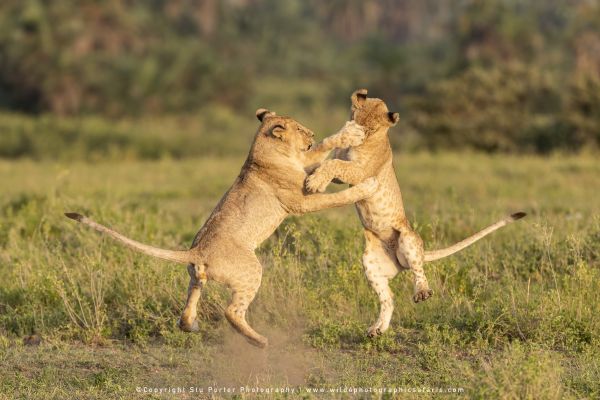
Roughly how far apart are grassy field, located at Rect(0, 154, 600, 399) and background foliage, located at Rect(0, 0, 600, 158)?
12.9m

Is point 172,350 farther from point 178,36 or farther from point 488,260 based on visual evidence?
point 178,36

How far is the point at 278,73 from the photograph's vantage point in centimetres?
4712

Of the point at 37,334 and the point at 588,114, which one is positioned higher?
the point at 588,114

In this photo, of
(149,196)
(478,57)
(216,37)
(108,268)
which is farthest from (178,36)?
(108,268)

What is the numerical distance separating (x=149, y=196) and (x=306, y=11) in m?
55.1

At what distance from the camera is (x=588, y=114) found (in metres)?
20.6

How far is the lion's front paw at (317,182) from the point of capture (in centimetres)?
574

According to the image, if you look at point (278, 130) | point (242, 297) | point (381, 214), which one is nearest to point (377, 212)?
point (381, 214)

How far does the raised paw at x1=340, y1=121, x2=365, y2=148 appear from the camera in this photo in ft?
19.6

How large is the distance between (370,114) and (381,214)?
2.05ft

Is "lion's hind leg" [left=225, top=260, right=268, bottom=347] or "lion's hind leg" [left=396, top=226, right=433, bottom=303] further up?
"lion's hind leg" [left=396, top=226, right=433, bottom=303]

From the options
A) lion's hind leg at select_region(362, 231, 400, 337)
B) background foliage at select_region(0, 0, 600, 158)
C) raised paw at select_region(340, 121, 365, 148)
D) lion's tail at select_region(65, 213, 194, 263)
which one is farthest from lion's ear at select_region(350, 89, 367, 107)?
background foliage at select_region(0, 0, 600, 158)

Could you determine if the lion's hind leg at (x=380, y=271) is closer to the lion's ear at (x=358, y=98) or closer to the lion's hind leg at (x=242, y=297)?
the lion's ear at (x=358, y=98)

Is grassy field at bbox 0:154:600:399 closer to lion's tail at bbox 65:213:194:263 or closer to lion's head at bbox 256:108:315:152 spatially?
lion's tail at bbox 65:213:194:263
